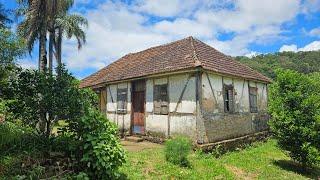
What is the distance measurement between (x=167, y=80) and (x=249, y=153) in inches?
197

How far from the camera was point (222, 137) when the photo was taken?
43.3ft

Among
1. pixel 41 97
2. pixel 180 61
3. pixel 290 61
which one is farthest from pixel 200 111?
pixel 290 61

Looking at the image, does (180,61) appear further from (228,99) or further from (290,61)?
(290,61)

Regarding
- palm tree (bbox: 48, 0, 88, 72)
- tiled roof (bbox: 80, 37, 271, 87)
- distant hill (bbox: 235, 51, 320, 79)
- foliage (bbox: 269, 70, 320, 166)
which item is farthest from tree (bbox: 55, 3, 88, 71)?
distant hill (bbox: 235, 51, 320, 79)

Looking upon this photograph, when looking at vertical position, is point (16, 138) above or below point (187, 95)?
below

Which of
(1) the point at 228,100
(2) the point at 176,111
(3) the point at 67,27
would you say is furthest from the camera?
(3) the point at 67,27

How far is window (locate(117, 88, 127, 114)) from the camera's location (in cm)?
1608

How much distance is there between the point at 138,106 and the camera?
1534 cm

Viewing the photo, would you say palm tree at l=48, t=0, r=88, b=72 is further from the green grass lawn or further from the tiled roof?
the green grass lawn

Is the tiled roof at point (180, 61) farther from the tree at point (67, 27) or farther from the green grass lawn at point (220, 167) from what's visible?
the tree at point (67, 27)

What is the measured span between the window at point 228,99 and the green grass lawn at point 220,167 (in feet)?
6.74

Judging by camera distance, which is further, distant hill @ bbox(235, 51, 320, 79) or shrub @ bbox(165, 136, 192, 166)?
distant hill @ bbox(235, 51, 320, 79)

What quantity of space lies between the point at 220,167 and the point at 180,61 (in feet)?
16.8

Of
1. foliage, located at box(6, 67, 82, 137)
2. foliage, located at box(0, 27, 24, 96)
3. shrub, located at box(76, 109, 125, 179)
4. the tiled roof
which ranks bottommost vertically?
shrub, located at box(76, 109, 125, 179)
